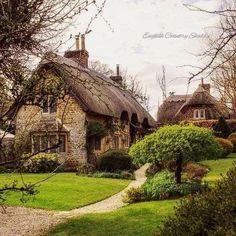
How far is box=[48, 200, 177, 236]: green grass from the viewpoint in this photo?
1187 cm

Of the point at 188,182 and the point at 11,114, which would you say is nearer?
the point at 11,114

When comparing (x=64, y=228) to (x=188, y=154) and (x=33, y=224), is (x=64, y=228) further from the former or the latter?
(x=188, y=154)

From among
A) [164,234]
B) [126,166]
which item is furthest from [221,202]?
[126,166]

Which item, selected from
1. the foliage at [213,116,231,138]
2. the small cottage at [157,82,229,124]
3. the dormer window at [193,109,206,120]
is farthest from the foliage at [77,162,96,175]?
the dormer window at [193,109,206,120]

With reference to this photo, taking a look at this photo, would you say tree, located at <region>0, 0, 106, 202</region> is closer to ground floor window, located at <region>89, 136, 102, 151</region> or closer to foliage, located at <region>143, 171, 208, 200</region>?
foliage, located at <region>143, 171, 208, 200</region>

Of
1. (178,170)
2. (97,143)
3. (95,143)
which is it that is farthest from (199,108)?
(178,170)

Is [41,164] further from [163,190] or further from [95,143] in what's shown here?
[163,190]

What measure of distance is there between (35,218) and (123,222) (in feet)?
9.90

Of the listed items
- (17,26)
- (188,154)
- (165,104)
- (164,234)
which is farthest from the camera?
(165,104)

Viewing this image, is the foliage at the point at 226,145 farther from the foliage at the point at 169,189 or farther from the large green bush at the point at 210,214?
the large green bush at the point at 210,214

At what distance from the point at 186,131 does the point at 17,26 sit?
1304 centimetres

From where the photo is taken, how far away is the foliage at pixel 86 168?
89.3 feet

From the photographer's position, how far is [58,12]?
3984 millimetres

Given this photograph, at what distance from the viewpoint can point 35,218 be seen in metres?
14.3
